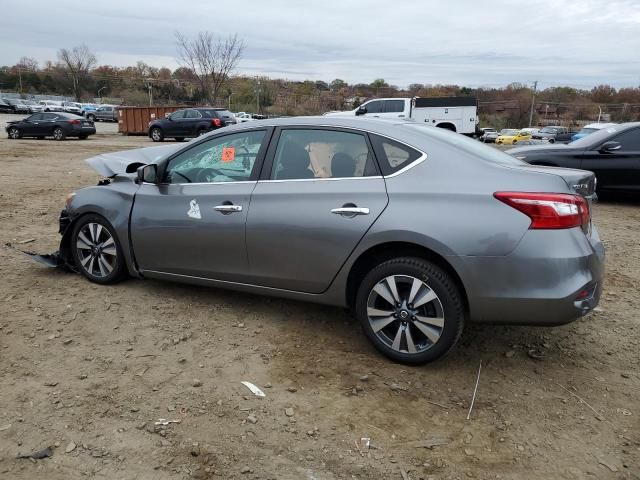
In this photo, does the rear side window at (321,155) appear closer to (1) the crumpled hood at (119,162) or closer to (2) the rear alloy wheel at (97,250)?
(1) the crumpled hood at (119,162)

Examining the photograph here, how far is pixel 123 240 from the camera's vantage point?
Answer: 4543 millimetres

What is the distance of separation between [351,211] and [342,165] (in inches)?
14.7

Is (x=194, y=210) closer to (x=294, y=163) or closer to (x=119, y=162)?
(x=294, y=163)

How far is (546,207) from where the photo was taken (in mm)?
3045

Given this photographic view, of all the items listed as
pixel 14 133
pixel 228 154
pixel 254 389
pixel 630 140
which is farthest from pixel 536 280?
pixel 14 133

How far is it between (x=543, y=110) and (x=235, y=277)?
3206 inches

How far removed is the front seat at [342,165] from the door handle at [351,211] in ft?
0.85

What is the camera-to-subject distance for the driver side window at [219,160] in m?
4.05

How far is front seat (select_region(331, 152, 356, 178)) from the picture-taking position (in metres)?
3.61

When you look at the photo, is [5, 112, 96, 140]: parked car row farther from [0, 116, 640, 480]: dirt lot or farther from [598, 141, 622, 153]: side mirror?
[598, 141, 622, 153]: side mirror

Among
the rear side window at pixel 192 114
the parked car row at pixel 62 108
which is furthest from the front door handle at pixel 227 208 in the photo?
the parked car row at pixel 62 108

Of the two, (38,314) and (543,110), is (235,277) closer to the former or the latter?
(38,314)

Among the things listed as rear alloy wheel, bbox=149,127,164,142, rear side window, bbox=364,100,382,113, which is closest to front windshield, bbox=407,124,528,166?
rear side window, bbox=364,100,382,113

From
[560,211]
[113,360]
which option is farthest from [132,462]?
[560,211]
